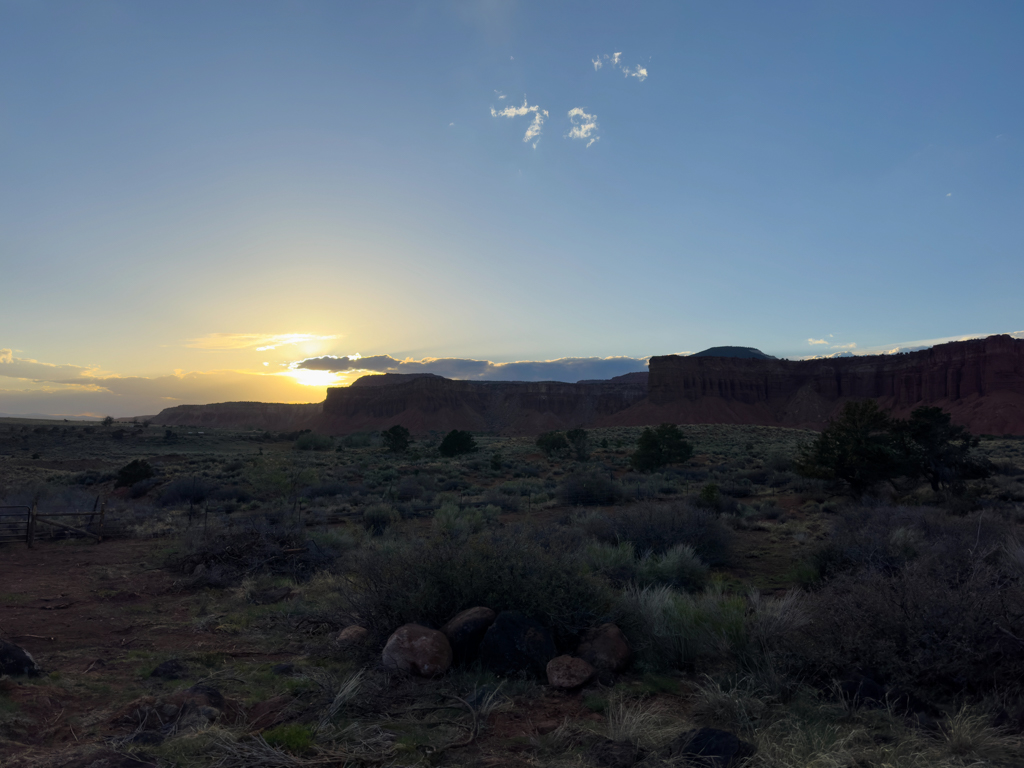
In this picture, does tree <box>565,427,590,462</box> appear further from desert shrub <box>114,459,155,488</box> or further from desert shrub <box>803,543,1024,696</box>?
desert shrub <box>803,543,1024,696</box>

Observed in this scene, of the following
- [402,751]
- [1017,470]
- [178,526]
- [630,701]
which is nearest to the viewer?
[402,751]

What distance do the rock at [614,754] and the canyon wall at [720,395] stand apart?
6457cm

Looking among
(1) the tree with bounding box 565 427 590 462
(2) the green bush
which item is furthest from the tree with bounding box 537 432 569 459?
(2) the green bush

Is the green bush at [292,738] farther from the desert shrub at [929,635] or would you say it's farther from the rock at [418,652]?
the desert shrub at [929,635]

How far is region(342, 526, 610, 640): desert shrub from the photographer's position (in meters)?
6.85

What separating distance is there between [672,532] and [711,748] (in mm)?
8543

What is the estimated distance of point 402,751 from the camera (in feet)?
15.5

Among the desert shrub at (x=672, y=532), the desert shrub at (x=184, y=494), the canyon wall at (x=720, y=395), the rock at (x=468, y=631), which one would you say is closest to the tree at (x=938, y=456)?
the desert shrub at (x=672, y=532)

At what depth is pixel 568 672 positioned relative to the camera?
620 centimetres

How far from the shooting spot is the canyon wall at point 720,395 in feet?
266

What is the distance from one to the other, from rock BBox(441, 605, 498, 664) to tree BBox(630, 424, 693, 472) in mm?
28303

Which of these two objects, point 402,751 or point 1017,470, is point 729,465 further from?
point 402,751

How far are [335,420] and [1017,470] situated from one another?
4713 inches

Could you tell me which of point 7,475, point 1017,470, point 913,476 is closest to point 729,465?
point 1017,470
